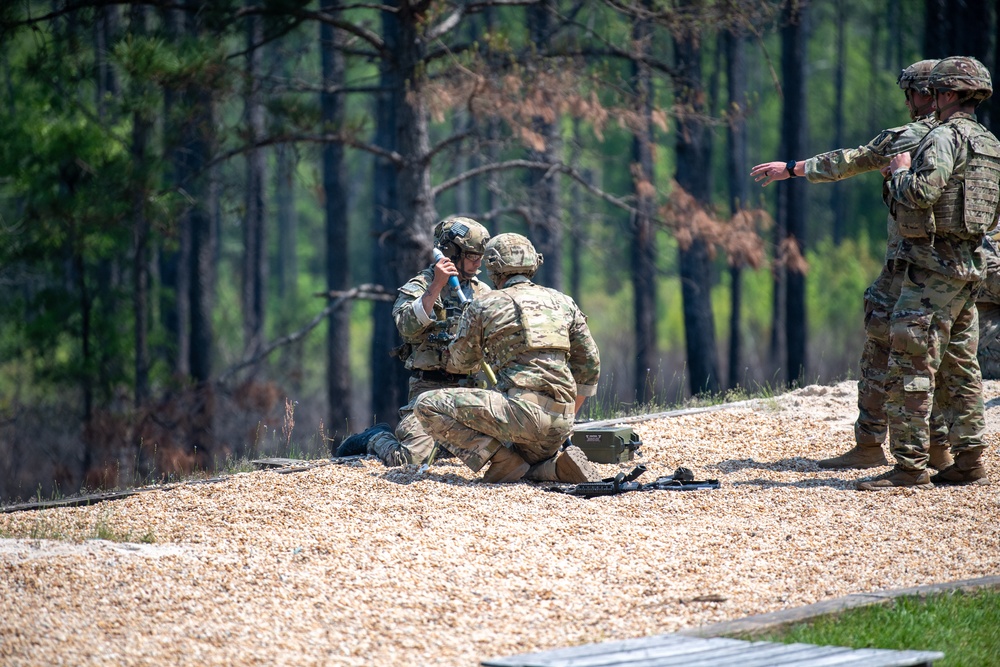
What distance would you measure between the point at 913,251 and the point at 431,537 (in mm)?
3400

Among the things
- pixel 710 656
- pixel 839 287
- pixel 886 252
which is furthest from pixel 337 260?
pixel 710 656

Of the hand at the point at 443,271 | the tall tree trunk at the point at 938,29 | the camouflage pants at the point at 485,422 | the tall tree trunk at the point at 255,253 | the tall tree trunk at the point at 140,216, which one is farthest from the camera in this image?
the tall tree trunk at the point at 255,253

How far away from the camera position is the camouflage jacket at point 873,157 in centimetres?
745

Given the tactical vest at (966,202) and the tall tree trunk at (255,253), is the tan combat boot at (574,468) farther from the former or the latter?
the tall tree trunk at (255,253)

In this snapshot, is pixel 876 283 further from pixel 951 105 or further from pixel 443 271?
pixel 443 271

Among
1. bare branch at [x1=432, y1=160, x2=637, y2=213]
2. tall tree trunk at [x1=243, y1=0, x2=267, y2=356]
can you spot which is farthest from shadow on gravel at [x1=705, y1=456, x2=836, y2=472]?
tall tree trunk at [x1=243, y1=0, x2=267, y2=356]

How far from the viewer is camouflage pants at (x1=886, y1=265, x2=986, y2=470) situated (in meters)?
7.30

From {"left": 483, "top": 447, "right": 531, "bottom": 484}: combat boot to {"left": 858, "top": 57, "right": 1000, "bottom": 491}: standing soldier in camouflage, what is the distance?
7.10 ft

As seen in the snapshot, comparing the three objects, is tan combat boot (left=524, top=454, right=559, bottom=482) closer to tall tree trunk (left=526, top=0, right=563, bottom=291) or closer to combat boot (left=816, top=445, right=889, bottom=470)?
combat boot (left=816, top=445, right=889, bottom=470)

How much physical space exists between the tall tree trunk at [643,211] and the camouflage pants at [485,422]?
10.7 ft

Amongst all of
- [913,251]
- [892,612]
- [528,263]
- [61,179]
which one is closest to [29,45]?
[61,179]

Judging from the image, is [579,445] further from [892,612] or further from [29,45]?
[29,45]

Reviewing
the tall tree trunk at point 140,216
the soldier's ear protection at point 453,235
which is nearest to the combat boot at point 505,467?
the soldier's ear protection at point 453,235

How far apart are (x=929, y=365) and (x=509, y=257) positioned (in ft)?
8.77
